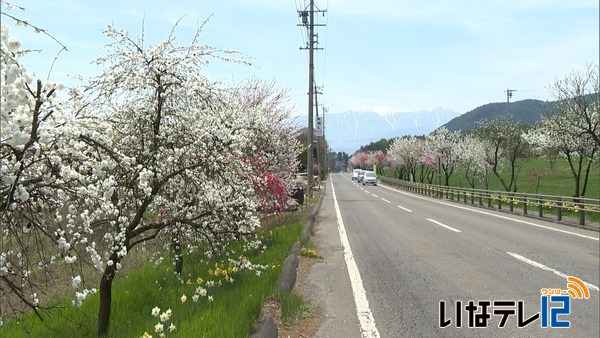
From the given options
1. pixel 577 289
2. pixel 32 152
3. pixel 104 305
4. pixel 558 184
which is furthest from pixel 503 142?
pixel 32 152

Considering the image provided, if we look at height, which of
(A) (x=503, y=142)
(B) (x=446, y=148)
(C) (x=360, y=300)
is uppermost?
(B) (x=446, y=148)

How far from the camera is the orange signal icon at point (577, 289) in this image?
675cm

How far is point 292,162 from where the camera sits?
64.2 ft

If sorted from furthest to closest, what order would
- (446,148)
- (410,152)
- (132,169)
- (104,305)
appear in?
(410,152) → (446,148) → (104,305) → (132,169)

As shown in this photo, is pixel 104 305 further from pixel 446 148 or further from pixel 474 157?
pixel 446 148

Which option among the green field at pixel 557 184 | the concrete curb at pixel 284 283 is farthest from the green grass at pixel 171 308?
the green field at pixel 557 184

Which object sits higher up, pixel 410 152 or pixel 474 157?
pixel 410 152

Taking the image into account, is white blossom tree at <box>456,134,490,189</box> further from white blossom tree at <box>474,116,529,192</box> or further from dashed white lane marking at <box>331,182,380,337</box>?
dashed white lane marking at <box>331,182,380,337</box>

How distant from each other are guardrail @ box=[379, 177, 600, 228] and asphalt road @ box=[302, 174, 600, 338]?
215cm

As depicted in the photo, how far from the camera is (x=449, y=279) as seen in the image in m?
7.73

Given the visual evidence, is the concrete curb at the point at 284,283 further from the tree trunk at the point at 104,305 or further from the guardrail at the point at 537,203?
the guardrail at the point at 537,203

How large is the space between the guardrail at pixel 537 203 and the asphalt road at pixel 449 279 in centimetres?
215

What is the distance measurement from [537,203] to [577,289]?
13353mm

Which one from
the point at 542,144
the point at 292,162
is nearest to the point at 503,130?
the point at 542,144
